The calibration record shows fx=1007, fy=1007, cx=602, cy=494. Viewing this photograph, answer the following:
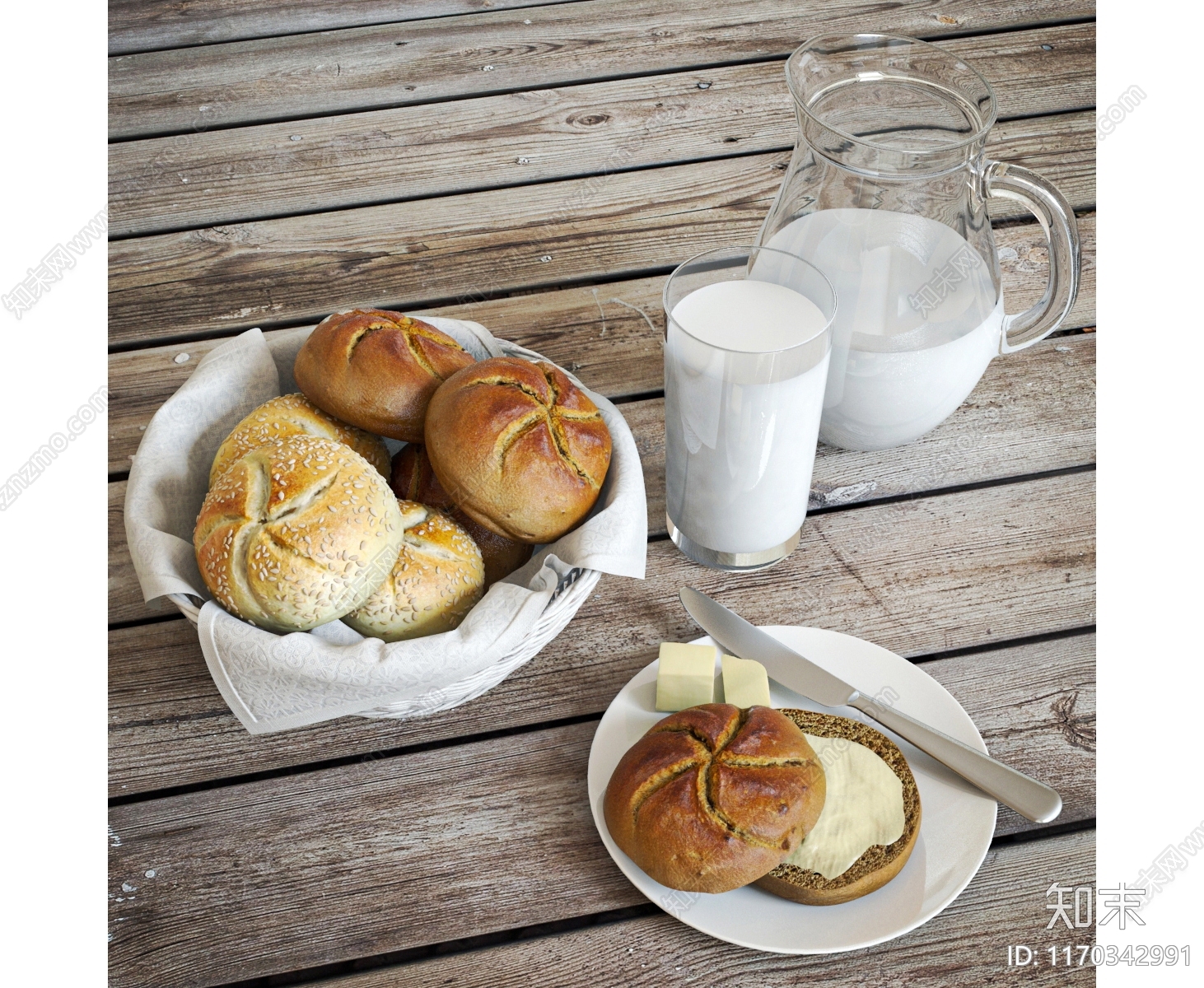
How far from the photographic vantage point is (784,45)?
1.49m

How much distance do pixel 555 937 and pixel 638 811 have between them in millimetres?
109

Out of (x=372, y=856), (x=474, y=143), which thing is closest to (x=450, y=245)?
(x=474, y=143)

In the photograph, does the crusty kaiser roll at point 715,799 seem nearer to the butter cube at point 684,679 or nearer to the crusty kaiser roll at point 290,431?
the butter cube at point 684,679

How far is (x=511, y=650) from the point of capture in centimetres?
71

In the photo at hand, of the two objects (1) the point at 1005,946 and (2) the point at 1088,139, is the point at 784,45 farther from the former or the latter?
(1) the point at 1005,946

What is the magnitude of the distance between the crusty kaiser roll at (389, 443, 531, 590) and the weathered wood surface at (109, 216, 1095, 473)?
0.88 feet

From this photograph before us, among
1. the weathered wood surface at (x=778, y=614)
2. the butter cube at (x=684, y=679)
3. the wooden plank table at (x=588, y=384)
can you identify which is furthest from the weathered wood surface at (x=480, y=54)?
the butter cube at (x=684, y=679)

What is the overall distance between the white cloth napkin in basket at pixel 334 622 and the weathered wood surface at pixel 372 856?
0.22 feet

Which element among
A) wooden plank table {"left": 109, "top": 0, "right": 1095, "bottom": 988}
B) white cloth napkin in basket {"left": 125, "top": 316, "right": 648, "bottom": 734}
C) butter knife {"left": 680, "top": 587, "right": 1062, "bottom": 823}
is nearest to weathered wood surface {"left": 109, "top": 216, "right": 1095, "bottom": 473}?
wooden plank table {"left": 109, "top": 0, "right": 1095, "bottom": 988}

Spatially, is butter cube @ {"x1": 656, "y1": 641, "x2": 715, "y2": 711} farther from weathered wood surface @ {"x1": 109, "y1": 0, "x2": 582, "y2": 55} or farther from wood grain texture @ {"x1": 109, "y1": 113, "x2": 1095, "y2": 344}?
weathered wood surface @ {"x1": 109, "y1": 0, "x2": 582, "y2": 55}

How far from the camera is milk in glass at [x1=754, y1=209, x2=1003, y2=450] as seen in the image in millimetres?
864

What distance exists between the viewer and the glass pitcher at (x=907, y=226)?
838mm

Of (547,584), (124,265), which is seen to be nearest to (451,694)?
(547,584)

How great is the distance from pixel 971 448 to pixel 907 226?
257mm
